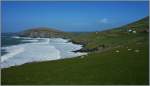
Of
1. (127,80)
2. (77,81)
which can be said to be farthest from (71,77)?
(127,80)

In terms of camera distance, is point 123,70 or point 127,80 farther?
point 123,70

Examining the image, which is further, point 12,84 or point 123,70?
point 123,70

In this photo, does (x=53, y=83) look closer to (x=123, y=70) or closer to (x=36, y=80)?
(x=36, y=80)

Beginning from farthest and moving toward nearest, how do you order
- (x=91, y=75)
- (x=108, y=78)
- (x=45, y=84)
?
1. (x=91, y=75)
2. (x=108, y=78)
3. (x=45, y=84)

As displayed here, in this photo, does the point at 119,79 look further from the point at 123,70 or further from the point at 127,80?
the point at 123,70

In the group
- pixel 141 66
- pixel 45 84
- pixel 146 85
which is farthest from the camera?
pixel 141 66

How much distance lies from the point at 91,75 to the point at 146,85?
30.6 feet

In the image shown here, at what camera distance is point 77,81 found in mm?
31047

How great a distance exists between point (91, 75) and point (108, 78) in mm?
3501

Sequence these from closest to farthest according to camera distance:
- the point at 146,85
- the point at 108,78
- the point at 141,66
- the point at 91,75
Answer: the point at 146,85
the point at 108,78
the point at 91,75
the point at 141,66

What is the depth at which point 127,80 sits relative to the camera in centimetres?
3034

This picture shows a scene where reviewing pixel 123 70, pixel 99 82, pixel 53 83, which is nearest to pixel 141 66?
pixel 123 70

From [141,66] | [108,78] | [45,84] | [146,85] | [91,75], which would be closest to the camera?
[146,85]

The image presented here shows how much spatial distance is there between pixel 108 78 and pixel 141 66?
9.93 m
